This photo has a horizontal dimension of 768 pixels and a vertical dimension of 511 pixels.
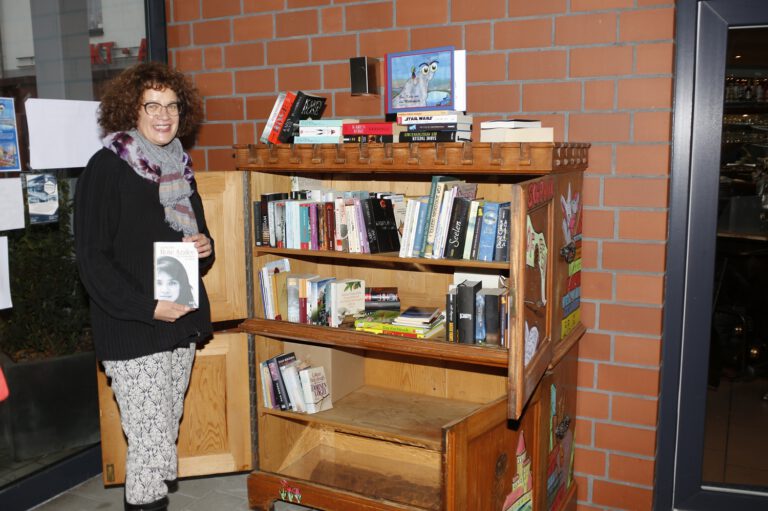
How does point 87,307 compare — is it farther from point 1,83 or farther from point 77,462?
point 1,83

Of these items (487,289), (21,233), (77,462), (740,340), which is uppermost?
(21,233)

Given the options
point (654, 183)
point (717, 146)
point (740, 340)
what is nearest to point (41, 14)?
point (654, 183)

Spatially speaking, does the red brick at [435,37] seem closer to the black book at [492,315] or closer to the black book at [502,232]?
the black book at [502,232]

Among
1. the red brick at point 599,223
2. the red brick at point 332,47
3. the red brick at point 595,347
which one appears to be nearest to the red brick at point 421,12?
the red brick at point 332,47

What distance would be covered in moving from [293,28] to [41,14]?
1030 mm

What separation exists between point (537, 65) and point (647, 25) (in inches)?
16.3

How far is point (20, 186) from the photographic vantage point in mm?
2768

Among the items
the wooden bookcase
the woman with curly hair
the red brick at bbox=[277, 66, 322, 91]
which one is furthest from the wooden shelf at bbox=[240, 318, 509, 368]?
the red brick at bbox=[277, 66, 322, 91]

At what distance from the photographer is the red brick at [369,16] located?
2.97 m

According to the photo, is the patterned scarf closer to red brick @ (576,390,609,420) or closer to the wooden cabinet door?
the wooden cabinet door

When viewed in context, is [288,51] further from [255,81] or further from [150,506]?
[150,506]

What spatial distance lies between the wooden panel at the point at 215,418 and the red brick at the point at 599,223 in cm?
147

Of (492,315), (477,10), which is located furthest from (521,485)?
(477,10)

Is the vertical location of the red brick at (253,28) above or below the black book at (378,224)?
above
